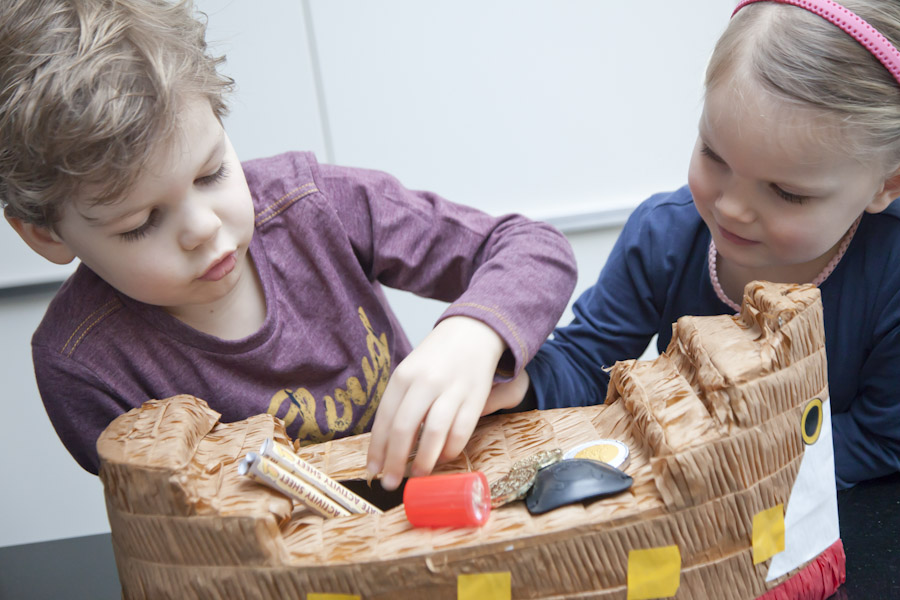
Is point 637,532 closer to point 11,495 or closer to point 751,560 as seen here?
point 751,560

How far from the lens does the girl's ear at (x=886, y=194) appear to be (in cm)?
52

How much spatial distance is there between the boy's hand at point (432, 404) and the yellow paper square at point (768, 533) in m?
0.17

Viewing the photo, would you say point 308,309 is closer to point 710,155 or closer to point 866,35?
point 710,155

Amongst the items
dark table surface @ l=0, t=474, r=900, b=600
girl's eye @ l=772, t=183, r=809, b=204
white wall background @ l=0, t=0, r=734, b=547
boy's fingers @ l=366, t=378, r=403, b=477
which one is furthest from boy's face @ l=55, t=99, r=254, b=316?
white wall background @ l=0, t=0, r=734, b=547

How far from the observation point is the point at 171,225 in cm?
49

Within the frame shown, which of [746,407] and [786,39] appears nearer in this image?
[746,407]

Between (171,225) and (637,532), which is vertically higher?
(171,225)

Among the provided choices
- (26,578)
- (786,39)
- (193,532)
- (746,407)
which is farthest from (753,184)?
(26,578)

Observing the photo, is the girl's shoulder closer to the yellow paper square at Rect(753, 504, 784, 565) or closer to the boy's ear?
the yellow paper square at Rect(753, 504, 784, 565)

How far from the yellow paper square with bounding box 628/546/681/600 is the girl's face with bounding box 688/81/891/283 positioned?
25cm

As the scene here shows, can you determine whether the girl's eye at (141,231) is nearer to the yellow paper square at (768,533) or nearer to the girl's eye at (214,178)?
the girl's eye at (214,178)

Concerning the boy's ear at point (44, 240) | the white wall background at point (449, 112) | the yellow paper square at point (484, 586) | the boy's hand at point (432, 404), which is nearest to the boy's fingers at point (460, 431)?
the boy's hand at point (432, 404)

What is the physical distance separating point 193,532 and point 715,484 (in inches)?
10.1

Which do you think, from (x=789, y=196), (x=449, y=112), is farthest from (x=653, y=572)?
(x=449, y=112)
